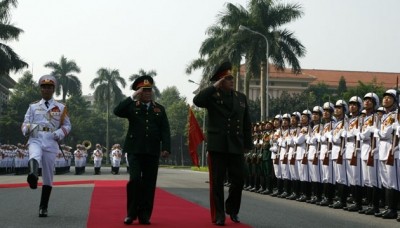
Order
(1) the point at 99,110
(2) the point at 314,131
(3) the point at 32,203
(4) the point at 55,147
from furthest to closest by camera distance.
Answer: (1) the point at 99,110 < (2) the point at 314,131 < (3) the point at 32,203 < (4) the point at 55,147

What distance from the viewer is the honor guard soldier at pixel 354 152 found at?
13.9 meters

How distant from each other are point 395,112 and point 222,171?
12.4 feet

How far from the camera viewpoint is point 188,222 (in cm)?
1059

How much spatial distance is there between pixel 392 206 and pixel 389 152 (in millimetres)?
915

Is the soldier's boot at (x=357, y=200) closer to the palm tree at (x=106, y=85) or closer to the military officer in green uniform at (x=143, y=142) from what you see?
the military officer in green uniform at (x=143, y=142)

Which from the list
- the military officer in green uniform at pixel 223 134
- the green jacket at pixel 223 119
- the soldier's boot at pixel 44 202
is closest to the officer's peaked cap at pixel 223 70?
the military officer in green uniform at pixel 223 134

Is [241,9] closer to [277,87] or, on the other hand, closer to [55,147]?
[55,147]

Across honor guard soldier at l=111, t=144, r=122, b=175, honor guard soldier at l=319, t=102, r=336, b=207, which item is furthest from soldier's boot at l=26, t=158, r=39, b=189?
honor guard soldier at l=111, t=144, r=122, b=175

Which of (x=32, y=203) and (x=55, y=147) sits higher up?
(x=55, y=147)

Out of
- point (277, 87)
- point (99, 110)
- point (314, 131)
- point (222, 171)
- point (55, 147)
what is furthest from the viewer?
point (99, 110)

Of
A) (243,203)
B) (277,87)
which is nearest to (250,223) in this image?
(243,203)

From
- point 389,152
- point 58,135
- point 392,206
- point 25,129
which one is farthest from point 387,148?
point 25,129

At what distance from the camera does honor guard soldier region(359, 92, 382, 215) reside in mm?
13203

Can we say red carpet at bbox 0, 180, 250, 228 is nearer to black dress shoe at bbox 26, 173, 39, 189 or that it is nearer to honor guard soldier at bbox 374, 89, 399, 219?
black dress shoe at bbox 26, 173, 39, 189
